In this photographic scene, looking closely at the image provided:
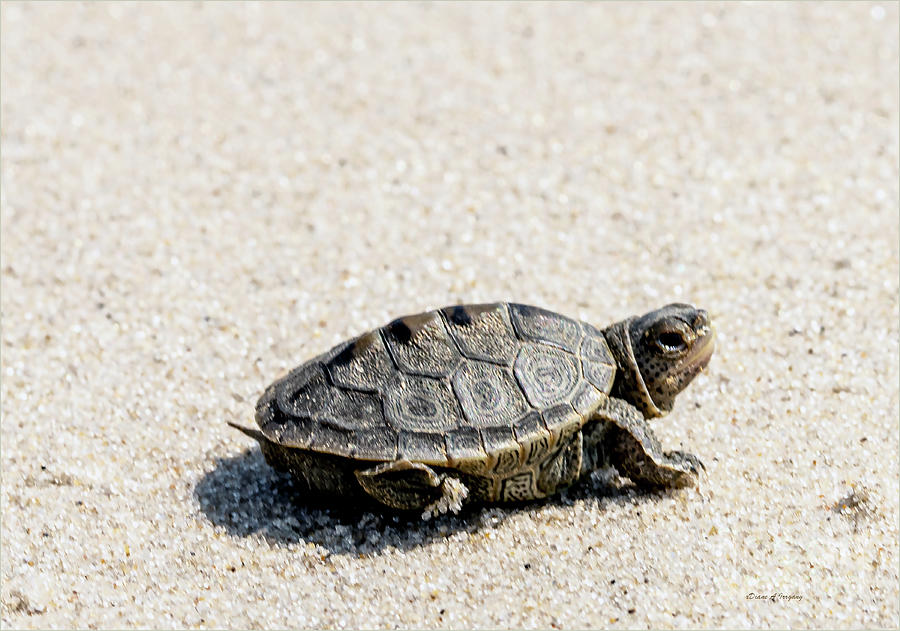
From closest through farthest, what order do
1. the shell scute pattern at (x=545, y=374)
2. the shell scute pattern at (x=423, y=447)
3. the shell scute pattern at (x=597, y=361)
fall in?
the shell scute pattern at (x=423, y=447) < the shell scute pattern at (x=545, y=374) < the shell scute pattern at (x=597, y=361)

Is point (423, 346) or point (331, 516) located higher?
point (423, 346)

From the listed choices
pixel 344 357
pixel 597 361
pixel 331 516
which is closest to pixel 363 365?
pixel 344 357

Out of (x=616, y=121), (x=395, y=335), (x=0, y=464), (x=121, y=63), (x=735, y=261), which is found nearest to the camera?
(x=395, y=335)

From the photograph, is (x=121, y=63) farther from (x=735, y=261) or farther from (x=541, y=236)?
(x=735, y=261)

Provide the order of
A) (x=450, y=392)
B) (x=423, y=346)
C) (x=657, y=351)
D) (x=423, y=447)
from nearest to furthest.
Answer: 1. (x=423, y=447)
2. (x=450, y=392)
3. (x=423, y=346)
4. (x=657, y=351)

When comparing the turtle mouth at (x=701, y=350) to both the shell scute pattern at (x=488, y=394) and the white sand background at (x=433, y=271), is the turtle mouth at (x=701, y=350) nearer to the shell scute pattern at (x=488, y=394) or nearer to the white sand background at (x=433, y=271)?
the white sand background at (x=433, y=271)

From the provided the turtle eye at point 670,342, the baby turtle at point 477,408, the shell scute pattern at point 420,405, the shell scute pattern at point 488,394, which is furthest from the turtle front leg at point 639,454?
the shell scute pattern at point 420,405

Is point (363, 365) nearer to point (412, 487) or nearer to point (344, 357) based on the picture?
point (344, 357)

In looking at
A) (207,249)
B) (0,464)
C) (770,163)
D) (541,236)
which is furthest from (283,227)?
(770,163)
